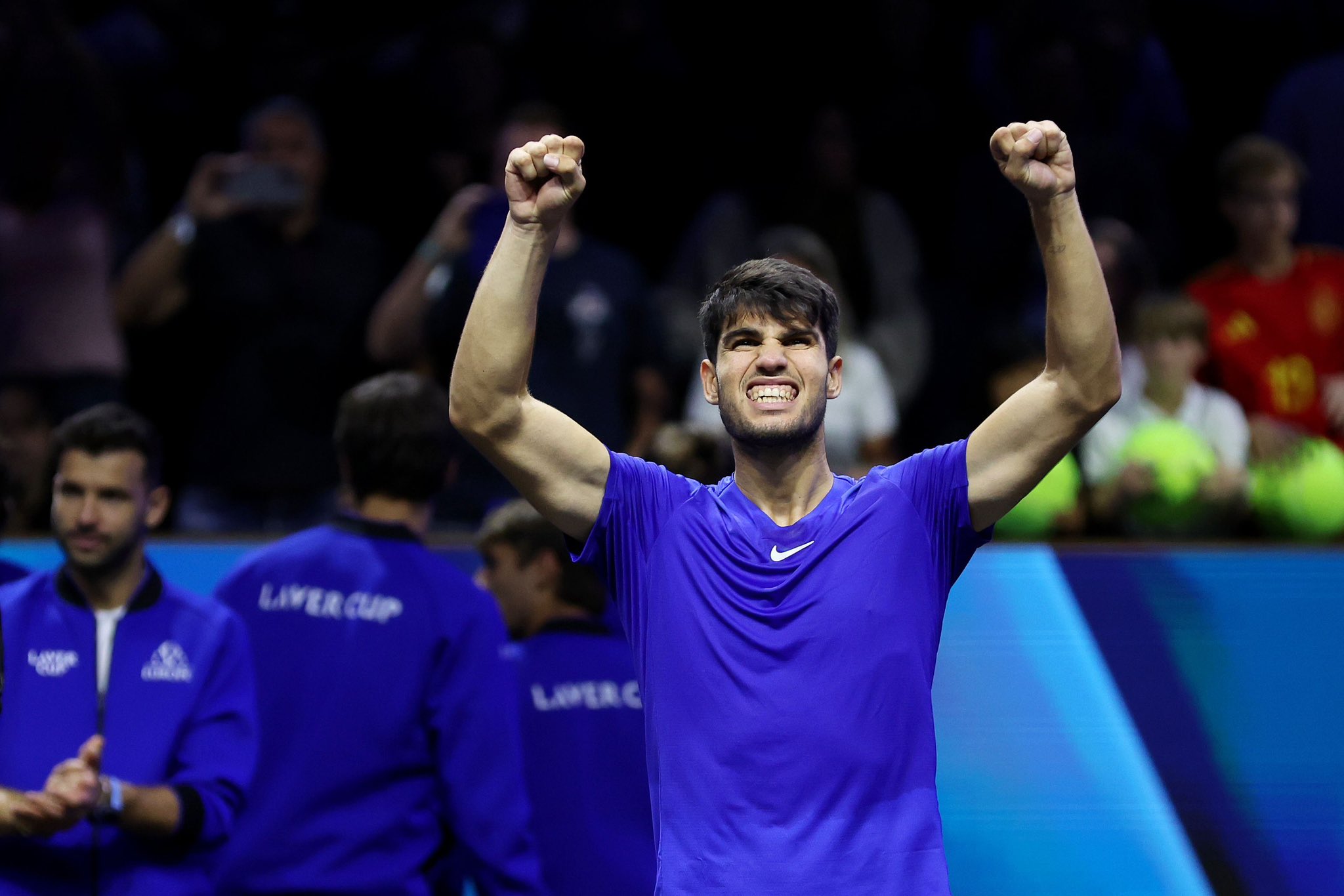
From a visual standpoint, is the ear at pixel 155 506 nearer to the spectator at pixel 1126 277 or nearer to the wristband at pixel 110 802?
the wristband at pixel 110 802

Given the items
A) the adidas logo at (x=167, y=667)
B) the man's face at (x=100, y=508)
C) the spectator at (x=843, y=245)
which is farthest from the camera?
the spectator at (x=843, y=245)

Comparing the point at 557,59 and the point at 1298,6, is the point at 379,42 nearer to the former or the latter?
the point at 557,59

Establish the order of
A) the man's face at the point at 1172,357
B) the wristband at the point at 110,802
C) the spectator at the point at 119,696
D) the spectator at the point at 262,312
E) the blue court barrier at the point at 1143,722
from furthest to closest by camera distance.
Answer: the spectator at the point at 262,312
the man's face at the point at 1172,357
the blue court barrier at the point at 1143,722
the spectator at the point at 119,696
the wristband at the point at 110,802

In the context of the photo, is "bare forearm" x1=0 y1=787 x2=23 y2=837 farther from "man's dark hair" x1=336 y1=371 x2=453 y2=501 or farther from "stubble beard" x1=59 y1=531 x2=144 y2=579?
"man's dark hair" x1=336 y1=371 x2=453 y2=501

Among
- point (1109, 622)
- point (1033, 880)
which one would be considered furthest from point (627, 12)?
point (1033, 880)

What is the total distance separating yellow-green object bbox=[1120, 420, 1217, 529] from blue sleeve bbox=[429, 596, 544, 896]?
244 cm

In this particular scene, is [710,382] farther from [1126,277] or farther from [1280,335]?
[1280,335]

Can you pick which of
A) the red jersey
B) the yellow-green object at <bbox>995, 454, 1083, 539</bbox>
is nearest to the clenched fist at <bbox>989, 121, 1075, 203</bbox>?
the yellow-green object at <bbox>995, 454, 1083, 539</bbox>

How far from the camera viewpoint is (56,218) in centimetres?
665

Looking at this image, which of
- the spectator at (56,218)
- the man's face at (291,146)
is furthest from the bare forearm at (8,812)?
the man's face at (291,146)

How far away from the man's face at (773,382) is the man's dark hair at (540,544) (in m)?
1.50

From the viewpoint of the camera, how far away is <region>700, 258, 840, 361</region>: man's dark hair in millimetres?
3250

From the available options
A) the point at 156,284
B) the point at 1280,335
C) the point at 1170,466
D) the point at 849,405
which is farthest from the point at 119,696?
the point at 1280,335

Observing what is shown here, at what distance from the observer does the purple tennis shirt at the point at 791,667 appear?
298 cm
